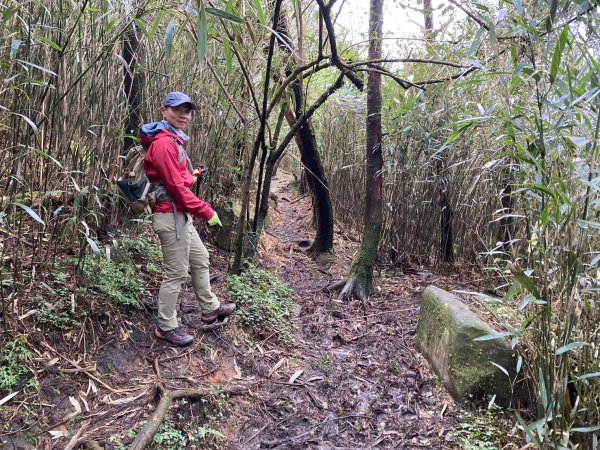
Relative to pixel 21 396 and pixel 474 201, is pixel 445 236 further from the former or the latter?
pixel 21 396

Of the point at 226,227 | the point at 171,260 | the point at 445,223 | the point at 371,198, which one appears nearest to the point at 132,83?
the point at 171,260

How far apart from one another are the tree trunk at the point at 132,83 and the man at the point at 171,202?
2.13ft

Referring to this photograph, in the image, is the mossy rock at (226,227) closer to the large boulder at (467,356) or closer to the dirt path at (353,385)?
the dirt path at (353,385)

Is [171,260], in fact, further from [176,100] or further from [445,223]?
[445,223]

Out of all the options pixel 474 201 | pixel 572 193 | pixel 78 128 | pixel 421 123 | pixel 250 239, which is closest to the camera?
pixel 572 193

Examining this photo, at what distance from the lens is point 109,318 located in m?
2.46

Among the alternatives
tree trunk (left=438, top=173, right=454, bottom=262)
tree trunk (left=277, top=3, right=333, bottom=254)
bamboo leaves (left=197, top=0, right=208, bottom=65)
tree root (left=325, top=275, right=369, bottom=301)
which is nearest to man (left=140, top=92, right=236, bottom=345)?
bamboo leaves (left=197, top=0, right=208, bottom=65)

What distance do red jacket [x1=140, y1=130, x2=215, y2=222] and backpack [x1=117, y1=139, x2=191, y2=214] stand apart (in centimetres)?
3

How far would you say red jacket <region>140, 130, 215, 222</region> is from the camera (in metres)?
2.52

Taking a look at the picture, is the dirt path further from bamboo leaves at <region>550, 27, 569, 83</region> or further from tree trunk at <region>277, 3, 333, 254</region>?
bamboo leaves at <region>550, 27, 569, 83</region>

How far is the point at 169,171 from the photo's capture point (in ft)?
8.29

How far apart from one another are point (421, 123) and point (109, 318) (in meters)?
3.51

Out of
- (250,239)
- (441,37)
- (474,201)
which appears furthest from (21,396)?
(441,37)

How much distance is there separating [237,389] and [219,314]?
1.90ft
